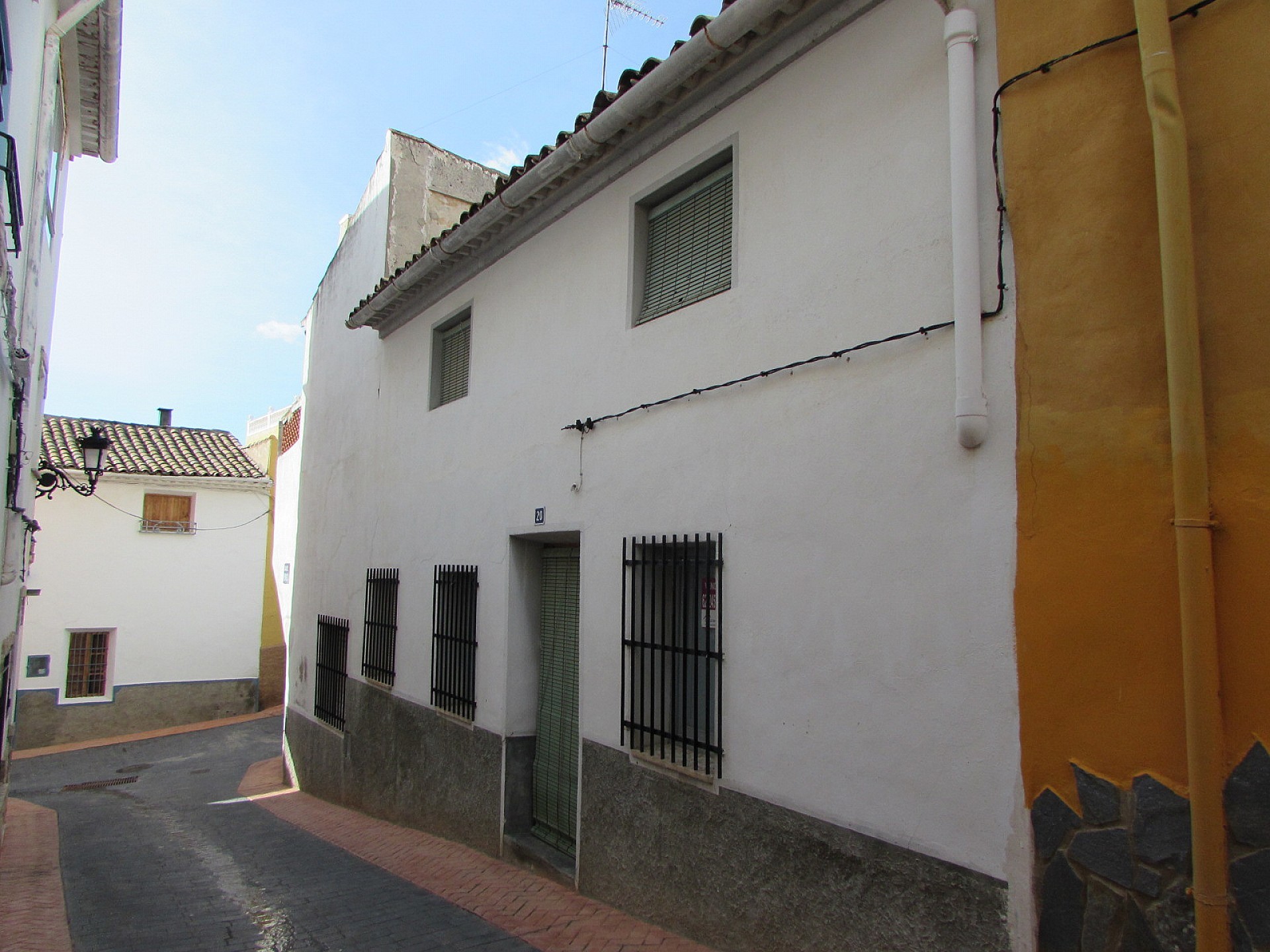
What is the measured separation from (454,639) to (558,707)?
1.49m

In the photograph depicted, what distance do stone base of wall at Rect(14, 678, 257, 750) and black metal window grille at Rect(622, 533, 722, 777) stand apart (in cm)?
1804

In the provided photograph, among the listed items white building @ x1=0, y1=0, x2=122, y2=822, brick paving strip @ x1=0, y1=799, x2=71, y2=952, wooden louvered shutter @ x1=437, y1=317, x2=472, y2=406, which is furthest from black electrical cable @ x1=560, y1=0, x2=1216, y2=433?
brick paving strip @ x1=0, y1=799, x2=71, y2=952

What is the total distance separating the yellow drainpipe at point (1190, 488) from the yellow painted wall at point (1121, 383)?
0.08 metres

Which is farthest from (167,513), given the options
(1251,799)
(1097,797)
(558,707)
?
(1251,799)

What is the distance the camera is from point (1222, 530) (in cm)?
282

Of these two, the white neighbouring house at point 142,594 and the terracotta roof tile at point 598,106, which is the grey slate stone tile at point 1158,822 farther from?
the white neighbouring house at point 142,594

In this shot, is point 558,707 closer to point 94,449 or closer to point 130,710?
point 94,449

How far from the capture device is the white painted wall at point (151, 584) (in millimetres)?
18609

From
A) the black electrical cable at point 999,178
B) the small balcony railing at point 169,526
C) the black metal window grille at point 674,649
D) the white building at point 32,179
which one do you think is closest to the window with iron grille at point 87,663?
the small balcony railing at point 169,526

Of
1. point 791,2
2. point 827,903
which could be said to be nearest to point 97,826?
point 827,903

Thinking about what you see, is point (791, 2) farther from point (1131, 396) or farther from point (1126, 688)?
point (1126, 688)

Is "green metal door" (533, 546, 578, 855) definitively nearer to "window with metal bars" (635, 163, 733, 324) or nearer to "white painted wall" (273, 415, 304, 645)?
"window with metal bars" (635, 163, 733, 324)

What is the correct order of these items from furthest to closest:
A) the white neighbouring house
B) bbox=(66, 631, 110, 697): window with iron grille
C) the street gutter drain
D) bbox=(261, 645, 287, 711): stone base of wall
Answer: bbox=(261, 645, 287, 711): stone base of wall → bbox=(66, 631, 110, 697): window with iron grille → the white neighbouring house → the street gutter drain

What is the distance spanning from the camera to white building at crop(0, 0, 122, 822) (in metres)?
5.06
